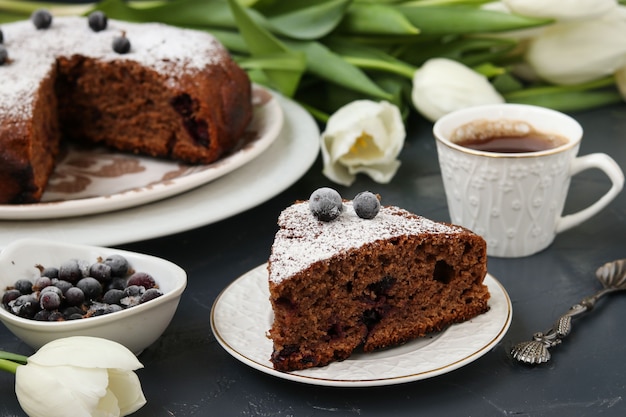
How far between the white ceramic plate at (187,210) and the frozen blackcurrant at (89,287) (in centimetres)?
34

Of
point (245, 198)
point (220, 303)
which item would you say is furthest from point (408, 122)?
point (220, 303)

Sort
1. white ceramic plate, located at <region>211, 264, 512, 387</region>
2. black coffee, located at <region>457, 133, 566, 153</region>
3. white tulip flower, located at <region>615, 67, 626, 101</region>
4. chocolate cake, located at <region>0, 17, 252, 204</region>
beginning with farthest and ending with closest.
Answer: white tulip flower, located at <region>615, 67, 626, 101</region>, chocolate cake, located at <region>0, 17, 252, 204</region>, black coffee, located at <region>457, 133, 566, 153</region>, white ceramic plate, located at <region>211, 264, 512, 387</region>

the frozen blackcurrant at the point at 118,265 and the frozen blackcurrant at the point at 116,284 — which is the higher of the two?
the frozen blackcurrant at the point at 118,265

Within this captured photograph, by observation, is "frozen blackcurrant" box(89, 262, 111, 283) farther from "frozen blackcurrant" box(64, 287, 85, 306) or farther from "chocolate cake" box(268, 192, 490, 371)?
"chocolate cake" box(268, 192, 490, 371)

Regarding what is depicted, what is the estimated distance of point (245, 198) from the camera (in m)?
2.43

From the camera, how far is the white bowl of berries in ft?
5.77

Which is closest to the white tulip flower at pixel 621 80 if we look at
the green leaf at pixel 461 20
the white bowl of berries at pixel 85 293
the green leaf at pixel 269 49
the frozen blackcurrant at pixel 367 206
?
the green leaf at pixel 461 20

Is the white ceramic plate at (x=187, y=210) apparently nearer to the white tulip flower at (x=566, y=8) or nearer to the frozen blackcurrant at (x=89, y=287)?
the frozen blackcurrant at (x=89, y=287)

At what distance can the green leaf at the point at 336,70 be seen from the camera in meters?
2.98

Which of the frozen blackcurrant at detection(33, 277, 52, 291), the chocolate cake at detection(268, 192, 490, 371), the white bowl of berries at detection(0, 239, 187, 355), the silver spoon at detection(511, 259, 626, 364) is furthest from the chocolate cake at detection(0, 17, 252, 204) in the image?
the silver spoon at detection(511, 259, 626, 364)

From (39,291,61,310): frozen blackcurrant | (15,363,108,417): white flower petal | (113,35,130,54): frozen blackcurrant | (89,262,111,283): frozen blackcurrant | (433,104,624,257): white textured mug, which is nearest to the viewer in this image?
(15,363,108,417): white flower petal

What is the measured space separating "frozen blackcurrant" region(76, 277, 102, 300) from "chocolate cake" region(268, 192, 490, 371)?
1.27ft

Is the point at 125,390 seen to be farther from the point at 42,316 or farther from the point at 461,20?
the point at 461,20

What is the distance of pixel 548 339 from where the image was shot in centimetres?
188
